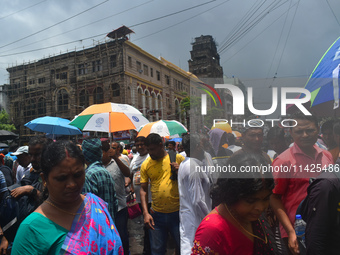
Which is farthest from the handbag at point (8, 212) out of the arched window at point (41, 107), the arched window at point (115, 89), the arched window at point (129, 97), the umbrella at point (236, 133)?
the arched window at point (41, 107)

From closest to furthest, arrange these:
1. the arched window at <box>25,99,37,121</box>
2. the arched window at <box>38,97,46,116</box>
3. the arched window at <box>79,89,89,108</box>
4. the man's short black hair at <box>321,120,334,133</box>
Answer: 1. the man's short black hair at <box>321,120,334,133</box>
2. the arched window at <box>79,89,89,108</box>
3. the arched window at <box>38,97,46,116</box>
4. the arched window at <box>25,99,37,121</box>

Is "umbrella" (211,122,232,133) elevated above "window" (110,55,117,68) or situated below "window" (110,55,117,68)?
below

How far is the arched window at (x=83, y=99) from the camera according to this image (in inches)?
1238

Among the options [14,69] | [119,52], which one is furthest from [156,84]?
[14,69]

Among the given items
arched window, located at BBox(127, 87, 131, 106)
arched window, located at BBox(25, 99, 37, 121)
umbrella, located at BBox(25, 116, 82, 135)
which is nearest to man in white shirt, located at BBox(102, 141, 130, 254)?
umbrella, located at BBox(25, 116, 82, 135)

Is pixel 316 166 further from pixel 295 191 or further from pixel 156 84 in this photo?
pixel 156 84

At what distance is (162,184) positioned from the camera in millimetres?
3244

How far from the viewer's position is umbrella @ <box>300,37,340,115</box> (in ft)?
5.91

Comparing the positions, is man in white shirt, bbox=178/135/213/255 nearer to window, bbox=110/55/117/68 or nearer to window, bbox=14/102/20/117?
window, bbox=110/55/117/68

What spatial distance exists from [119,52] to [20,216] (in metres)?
28.8

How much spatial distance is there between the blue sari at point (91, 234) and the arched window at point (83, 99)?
31511 mm

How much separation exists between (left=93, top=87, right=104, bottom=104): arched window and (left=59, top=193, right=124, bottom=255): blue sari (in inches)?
1191

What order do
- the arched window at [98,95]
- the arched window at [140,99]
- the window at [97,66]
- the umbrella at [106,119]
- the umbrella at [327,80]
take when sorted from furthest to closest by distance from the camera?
the arched window at [140,99] → the window at [97,66] → the arched window at [98,95] → the umbrella at [106,119] → the umbrella at [327,80]

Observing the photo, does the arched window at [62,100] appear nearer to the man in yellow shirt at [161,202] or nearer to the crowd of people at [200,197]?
the crowd of people at [200,197]
